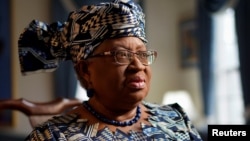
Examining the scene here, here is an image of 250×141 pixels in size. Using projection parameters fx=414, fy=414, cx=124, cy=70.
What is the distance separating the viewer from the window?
299 cm

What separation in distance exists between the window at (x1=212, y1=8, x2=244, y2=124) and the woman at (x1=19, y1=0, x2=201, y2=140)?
2017 mm

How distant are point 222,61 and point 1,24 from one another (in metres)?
1.63

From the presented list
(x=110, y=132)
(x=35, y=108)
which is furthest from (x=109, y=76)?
(x=35, y=108)

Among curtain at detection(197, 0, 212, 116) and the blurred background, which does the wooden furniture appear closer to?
the blurred background

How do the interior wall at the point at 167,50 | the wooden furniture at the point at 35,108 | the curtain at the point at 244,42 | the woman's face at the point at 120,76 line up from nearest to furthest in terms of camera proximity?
the woman's face at the point at 120,76 → the wooden furniture at the point at 35,108 → the curtain at the point at 244,42 → the interior wall at the point at 167,50

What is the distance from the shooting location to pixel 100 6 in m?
0.99

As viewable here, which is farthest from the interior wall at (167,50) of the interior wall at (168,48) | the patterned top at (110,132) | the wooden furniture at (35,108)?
the patterned top at (110,132)

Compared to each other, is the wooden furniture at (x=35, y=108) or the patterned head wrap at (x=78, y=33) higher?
the patterned head wrap at (x=78, y=33)

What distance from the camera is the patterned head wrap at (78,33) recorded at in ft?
3.18

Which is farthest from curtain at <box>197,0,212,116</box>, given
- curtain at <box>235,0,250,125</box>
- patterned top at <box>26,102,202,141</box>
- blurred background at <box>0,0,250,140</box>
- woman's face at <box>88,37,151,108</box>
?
woman's face at <box>88,37,151,108</box>

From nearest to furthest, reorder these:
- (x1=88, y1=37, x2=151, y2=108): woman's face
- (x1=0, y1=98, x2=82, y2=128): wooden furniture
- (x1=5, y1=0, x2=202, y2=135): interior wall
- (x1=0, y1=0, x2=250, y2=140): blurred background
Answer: (x1=88, y1=37, x2=151, y2=108): woman's face
(x1=0, y1=98, x2=82, y2=128): wooden furniture
(x1=0, y1=0, x2=250, y2=140): blurred background
(x1=5, y1=0, x2=202, y2=135): interior wall

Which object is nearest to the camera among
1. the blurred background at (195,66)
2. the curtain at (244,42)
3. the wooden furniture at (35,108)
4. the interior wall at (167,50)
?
the wooden furniture at (35,108)

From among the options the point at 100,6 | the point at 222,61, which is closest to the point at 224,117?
the point at 222,61

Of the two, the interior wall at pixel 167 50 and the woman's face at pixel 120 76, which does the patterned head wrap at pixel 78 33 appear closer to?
the woman's face at pixel 120 76
